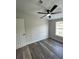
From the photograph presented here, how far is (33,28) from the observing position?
689 centimetres

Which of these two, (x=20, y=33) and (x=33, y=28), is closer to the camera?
(x=20, y=33)

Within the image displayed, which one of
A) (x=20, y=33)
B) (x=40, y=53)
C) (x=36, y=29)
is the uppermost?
(x=36, y=29)

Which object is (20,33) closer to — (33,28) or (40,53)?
(33,28)

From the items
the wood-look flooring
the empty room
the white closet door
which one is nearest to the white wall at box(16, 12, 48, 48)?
the empty room

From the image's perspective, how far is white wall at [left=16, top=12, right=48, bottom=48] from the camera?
6.19 m

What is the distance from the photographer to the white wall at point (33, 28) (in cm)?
619

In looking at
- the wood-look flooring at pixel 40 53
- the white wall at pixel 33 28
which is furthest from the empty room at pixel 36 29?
the wood-look flooring at pixel 40 53

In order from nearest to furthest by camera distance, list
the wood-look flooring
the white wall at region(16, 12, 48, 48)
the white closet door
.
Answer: the wood-look flooring
the white closet door
the white wall at region(16, 12, 48, 48)

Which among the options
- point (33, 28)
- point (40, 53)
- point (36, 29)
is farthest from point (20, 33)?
point (40, 53)

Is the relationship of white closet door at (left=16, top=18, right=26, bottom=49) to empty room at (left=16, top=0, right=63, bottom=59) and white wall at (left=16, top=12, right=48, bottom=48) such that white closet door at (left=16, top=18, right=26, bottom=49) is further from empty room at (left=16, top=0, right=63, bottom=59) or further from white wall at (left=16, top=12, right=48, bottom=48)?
white wall at (left=16, top=12, right=48, bottom=48)
